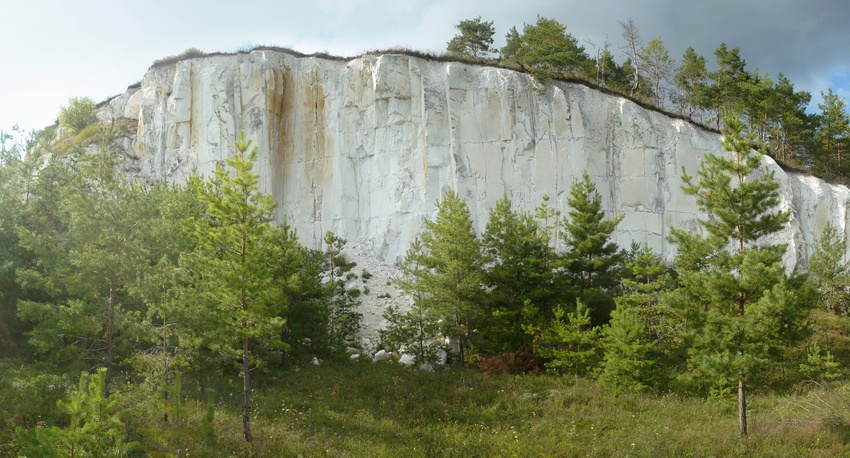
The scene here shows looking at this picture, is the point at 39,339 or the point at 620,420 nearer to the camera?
the point at 39,339

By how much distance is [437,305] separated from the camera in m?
24.3

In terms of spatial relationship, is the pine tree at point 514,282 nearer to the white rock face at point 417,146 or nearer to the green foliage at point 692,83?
the white rock face at point 417,146

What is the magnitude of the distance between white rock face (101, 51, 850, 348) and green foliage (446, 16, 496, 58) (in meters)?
9.46

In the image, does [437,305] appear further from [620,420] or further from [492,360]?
[620,420]

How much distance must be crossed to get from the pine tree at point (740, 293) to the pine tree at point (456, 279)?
8.46 metres

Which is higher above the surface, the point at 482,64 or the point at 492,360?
the point at 482,64

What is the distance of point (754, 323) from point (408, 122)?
23.3 m

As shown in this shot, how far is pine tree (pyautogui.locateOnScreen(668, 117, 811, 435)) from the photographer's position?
55.2 feet

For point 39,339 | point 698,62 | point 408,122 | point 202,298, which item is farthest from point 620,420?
point 698,62

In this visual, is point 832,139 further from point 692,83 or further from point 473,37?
point 473,37

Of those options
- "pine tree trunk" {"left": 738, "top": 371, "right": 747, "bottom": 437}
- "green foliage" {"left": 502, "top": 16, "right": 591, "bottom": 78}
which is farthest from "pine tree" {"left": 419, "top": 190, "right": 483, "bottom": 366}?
"green foliage" {"left": 502, "top": 16, "right": 591, "bottom": 78}

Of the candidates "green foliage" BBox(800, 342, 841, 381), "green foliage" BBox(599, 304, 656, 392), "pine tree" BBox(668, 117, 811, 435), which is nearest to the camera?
"pine tree" BBox(668, 117, 811, 435)

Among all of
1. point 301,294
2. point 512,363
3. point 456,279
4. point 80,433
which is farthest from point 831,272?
point 80,433

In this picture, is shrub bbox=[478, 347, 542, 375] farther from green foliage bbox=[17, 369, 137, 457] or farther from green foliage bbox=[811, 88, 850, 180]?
green foliage bbox=[811, 88, 850, 180]
